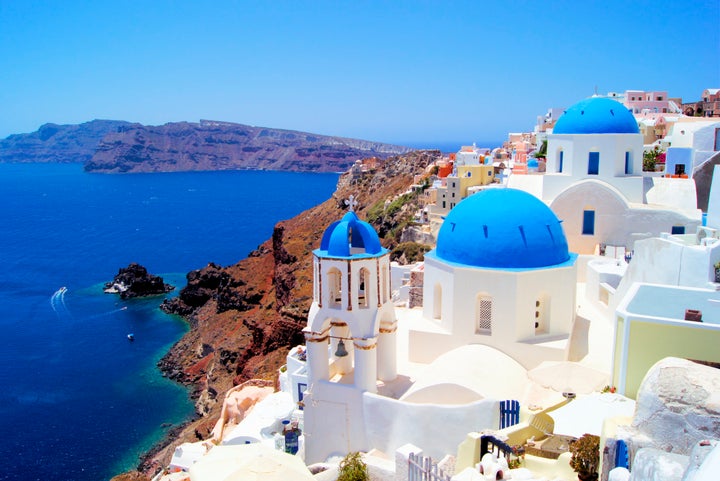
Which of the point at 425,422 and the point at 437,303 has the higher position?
the point at 437,303

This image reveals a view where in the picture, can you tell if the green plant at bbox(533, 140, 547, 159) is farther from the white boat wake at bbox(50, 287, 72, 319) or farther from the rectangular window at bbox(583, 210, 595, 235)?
the white boat wake at bbox(50, 287, 72, 319)

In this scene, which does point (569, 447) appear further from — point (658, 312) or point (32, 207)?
point (32, 207)

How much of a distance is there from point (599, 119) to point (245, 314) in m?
35.0

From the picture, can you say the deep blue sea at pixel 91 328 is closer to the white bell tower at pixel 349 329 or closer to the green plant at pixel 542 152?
the white bell tower at pixel 349 329

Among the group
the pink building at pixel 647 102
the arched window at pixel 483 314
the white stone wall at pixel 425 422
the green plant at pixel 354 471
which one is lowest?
the green plant at pixel 354 471

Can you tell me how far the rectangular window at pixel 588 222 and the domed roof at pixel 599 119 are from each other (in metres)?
2.83

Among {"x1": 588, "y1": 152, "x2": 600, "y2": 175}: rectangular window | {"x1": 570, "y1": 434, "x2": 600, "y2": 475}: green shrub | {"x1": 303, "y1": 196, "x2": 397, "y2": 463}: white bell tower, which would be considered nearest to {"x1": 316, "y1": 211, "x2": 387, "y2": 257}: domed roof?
{"x1": 303, "y1": 196, "x2": 397, "y2": 463}: white bell tower

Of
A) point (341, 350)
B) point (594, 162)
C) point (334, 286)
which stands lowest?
point (341, 350)

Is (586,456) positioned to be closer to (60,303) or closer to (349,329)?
(349,329)

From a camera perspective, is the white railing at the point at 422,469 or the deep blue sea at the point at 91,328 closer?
the white railing at the point at 422,469

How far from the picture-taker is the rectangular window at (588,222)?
20188 mm

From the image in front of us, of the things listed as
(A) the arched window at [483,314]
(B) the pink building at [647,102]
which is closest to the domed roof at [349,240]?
(A) the arched window at [483,314]

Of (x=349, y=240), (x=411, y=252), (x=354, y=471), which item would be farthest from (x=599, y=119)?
(x=411, y=252)

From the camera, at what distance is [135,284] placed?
59500mm
